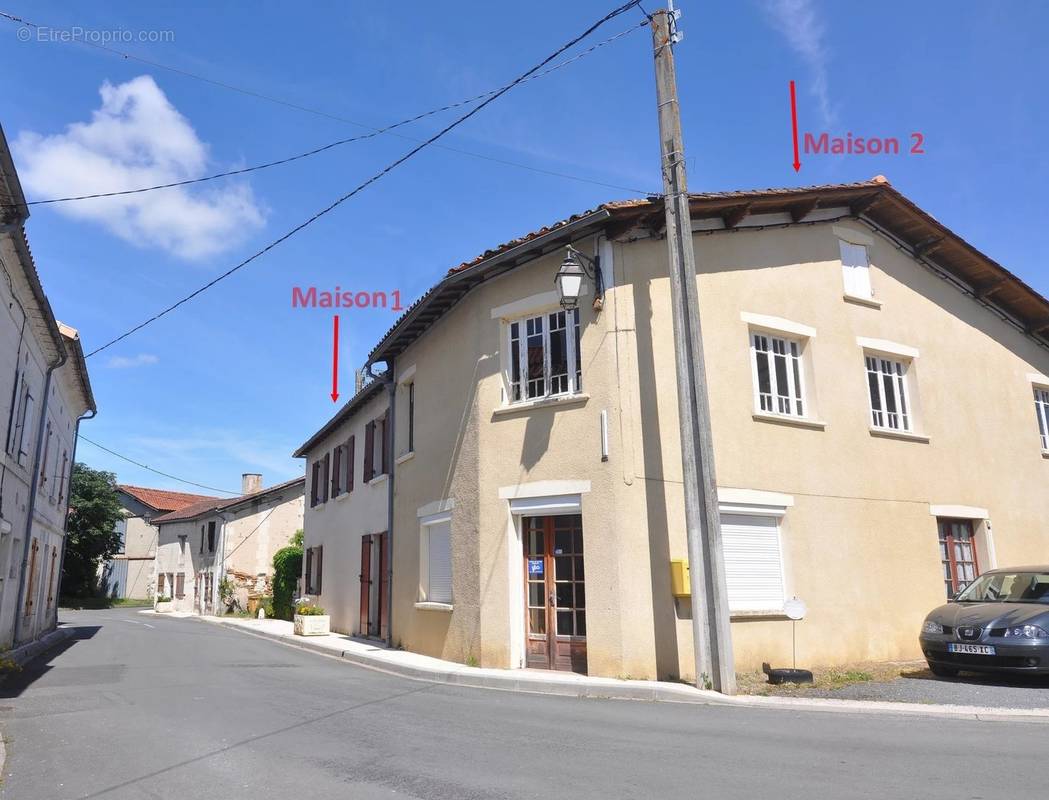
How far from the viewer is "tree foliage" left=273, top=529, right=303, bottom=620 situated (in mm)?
25547

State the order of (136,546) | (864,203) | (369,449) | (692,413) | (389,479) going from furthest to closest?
(136,546)
(369,449)
(389,479)
(864,203)
(692,413)

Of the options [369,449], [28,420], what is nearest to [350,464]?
[369,449]

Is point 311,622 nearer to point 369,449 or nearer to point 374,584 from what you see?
point 374,584

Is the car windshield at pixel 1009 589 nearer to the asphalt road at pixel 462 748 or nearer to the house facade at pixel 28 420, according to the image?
the asphalt road at pixel 462 748

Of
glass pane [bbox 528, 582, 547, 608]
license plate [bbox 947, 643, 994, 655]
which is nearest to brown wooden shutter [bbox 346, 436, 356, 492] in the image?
glass pane [bbox 528, 582, 547, 608]

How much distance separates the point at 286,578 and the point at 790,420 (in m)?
19.1

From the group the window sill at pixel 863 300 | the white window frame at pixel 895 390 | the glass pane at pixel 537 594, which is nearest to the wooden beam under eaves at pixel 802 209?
the window sill at pixel 863 300

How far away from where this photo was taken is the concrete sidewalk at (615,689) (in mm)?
7785

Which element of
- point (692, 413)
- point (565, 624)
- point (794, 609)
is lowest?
point (565, 624)

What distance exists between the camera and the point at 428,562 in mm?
13602

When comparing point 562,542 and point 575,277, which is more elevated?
point 575,277

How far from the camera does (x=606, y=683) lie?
9.54 metres

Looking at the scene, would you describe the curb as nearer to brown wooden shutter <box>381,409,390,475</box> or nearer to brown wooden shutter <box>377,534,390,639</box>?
brown wooden shutter <box>377,534,390,639</box>

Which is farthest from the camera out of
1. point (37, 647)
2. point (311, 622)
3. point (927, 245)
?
point (311, 622)
